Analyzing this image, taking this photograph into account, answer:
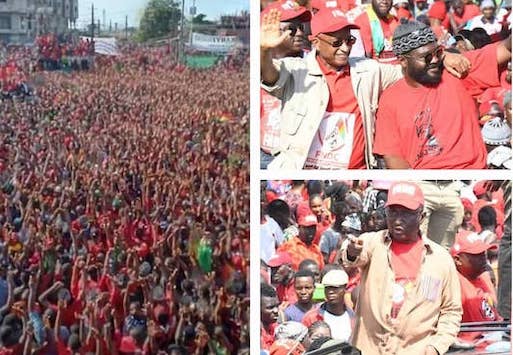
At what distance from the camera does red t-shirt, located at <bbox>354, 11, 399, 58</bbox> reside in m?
4.30

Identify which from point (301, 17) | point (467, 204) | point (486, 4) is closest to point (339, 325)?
point (467, 204)

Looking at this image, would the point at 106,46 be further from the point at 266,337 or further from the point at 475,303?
the point at 475,303

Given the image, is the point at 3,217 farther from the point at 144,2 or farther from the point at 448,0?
the point at 448,0

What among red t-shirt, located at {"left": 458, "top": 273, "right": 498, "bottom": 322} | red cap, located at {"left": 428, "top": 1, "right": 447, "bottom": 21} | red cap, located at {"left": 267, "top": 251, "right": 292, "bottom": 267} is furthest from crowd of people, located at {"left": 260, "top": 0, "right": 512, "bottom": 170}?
red t-shirt, located at {"left": 458, "top": 273, "right": 498, "bottom": 322}

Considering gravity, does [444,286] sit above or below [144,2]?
below

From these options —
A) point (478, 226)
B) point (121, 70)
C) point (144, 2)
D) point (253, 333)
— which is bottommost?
point (253, 333)

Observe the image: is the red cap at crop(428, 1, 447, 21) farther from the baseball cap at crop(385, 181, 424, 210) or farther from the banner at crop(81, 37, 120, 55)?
the banner at crop(81, 37, 120, 55)

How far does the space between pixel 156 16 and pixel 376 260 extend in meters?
1.29

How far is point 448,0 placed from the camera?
429 centimetres

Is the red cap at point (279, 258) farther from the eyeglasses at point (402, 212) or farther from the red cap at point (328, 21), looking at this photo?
the red cap at point (328, 21)

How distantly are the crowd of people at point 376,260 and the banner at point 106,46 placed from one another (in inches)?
31.5

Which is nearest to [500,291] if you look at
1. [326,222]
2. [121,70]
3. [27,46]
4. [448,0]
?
[326,222]

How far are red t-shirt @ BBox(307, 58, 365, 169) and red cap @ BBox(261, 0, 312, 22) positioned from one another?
0.18 metres

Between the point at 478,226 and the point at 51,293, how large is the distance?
5.53ft
